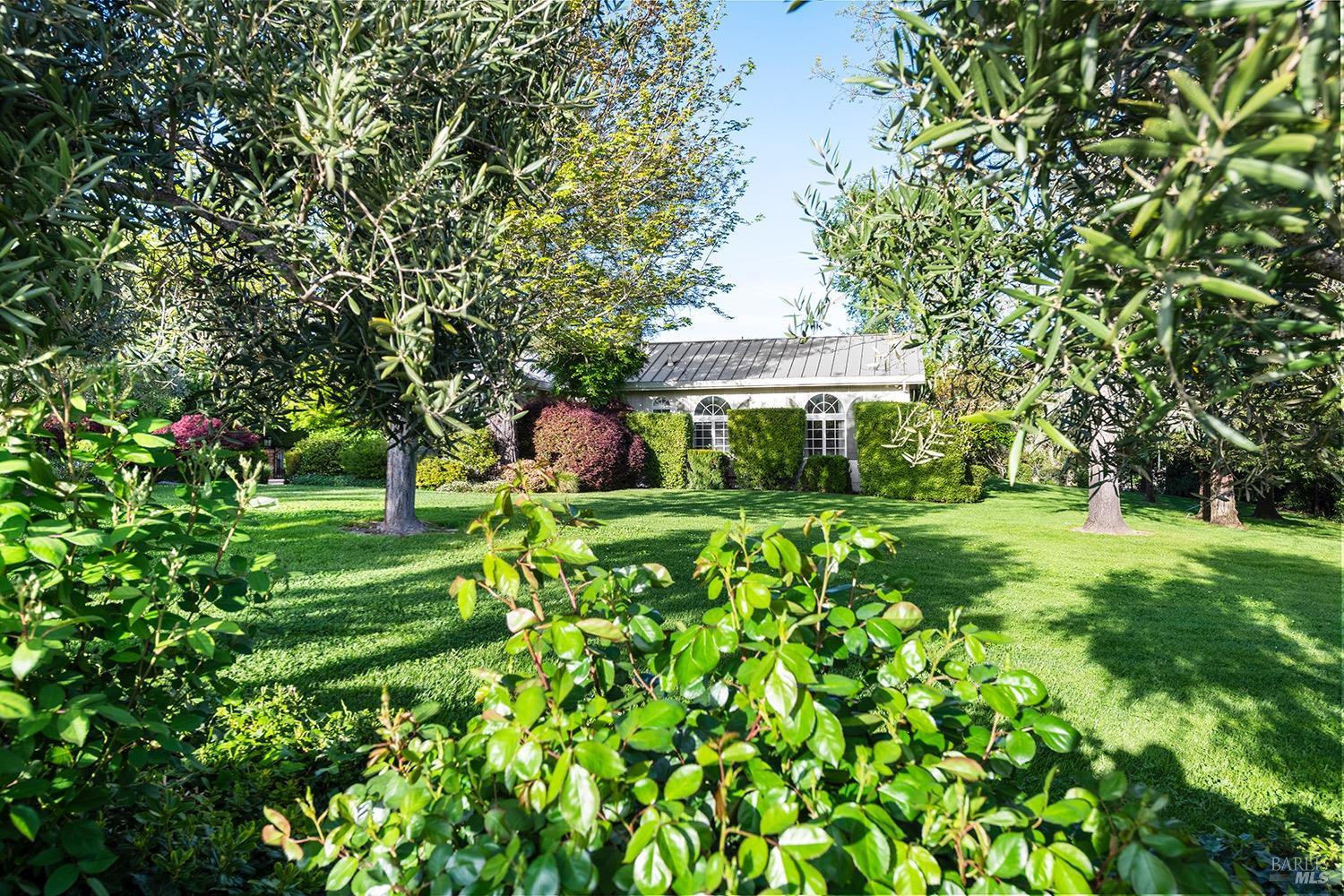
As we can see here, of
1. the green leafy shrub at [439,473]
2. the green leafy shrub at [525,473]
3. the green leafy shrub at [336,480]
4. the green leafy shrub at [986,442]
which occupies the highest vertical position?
the green leafy shrub at [986,442]

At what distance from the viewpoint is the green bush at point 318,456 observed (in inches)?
1006

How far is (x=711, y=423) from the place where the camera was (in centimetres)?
2491

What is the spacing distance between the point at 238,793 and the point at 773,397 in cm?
2237

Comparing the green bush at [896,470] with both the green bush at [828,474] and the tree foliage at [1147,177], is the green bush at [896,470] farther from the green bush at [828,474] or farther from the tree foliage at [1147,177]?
the tree foliage at [1147,177]

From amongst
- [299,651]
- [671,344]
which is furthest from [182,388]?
[671,344]

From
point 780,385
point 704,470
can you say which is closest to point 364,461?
point 704,470

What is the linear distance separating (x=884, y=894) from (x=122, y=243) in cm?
323

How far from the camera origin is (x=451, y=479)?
2167 cm

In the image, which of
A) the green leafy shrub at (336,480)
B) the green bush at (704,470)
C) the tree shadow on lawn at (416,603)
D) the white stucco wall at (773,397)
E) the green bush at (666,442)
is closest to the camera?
the tree shadow on lawn at (416,603)

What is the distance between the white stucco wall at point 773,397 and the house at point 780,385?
3 cm

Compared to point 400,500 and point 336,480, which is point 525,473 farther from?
point 336,480

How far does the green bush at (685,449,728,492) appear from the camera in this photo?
22.8 meters

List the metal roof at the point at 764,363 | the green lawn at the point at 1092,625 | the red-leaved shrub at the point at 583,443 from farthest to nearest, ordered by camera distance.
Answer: the metal roof at the point at 764,363 → the red-leaved shrub at the point at 583,443 → the green lawn at the point at 1092,625

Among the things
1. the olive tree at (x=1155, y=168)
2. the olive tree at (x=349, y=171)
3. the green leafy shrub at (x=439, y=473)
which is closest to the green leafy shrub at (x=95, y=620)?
the olive tree at (x=349, y=171)
